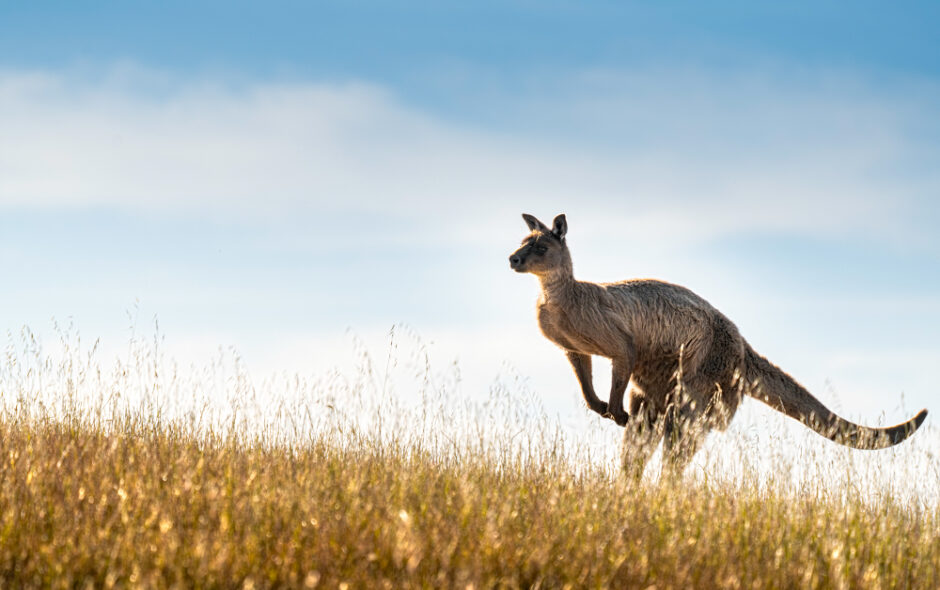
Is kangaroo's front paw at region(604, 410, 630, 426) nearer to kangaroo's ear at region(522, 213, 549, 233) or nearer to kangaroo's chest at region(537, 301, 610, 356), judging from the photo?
kangaroo's chest at region(537, 301, 610, 356)

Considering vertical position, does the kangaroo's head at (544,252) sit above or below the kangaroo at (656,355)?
above

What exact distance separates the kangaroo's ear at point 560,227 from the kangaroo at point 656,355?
11mm

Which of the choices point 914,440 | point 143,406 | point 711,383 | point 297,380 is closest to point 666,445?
point 711,383

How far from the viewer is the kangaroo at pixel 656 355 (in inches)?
349

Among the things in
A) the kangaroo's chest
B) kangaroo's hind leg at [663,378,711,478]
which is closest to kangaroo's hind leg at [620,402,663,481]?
kangaroo's hind leg at [663,378,711,478]

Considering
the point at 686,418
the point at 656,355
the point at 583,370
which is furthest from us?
the point at 656,355

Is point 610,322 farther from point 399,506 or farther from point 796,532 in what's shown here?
point 399,506

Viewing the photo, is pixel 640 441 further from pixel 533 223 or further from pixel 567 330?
pixel 533 223

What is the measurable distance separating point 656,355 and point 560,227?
174 cm

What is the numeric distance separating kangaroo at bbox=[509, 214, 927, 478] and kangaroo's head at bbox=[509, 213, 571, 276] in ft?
0.03

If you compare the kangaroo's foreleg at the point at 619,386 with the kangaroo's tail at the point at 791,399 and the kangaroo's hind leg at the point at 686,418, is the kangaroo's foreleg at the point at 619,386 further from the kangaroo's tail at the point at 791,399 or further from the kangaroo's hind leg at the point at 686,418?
the kangaroo's tail at the point at 791,399

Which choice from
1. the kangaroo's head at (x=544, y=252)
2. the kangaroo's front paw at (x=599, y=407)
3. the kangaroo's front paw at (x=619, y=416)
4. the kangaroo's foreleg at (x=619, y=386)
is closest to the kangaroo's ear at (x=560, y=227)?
the kangaroo's head at (x=544, y=252)

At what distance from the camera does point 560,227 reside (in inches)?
365

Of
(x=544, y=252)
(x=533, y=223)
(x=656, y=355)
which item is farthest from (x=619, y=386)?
(x=533, y=223)
